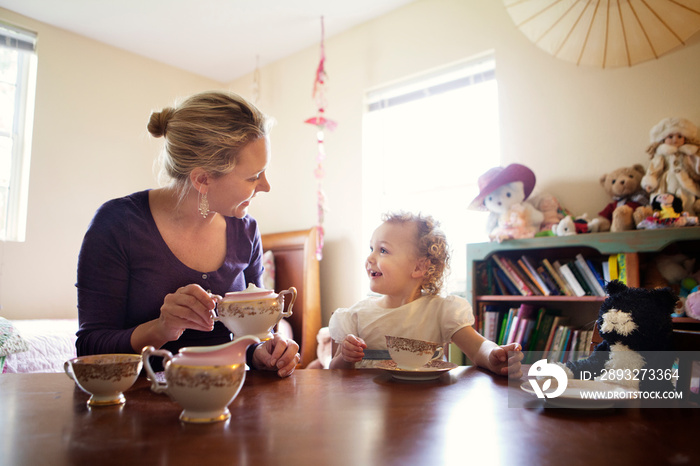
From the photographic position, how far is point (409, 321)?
1603 millimetres

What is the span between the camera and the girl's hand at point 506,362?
1.07m

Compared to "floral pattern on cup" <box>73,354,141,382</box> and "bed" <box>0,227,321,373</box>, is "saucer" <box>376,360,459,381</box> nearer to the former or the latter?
"floral pattern on cup" <box>73,354,141,382</box>

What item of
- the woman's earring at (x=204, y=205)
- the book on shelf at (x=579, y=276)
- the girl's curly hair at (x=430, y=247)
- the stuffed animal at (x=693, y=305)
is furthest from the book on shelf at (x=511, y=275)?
the woman's earring at (x=204, y=205)

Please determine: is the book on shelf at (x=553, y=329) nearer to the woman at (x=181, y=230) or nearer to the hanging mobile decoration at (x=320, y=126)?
the woman at (x=181, y=230)

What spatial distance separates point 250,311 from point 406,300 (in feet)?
2.70

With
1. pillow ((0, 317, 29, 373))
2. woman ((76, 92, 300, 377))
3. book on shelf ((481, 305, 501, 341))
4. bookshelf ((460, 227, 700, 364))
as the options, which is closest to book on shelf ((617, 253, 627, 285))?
bookshelf ((460, 227, 700, 364))

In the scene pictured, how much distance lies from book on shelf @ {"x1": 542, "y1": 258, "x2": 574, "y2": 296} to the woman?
155 centimetres

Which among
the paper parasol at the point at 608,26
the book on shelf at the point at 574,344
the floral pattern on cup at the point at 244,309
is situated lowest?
the book on shelf at the point at 574,344

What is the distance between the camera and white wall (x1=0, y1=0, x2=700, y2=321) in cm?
258

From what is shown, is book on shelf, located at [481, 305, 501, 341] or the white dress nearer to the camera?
the white dress

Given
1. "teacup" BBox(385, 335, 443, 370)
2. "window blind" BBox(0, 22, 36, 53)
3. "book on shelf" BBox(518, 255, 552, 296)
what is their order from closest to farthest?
1. "teacup" BBox(385, 335, 443, 370)
2. "book on shelf" BBox(518, 255, 552, 296)
3. "window blind" BBox(0, 22, 36, 53)

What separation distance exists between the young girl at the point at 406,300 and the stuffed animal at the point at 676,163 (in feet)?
3.96

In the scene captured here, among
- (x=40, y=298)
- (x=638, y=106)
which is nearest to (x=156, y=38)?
(x=40, y=298)

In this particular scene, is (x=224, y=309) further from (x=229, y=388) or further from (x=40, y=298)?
(x=40, y=298)
